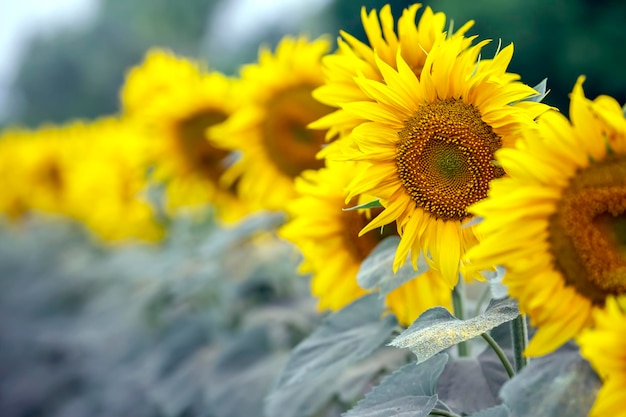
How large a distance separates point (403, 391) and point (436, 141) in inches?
11.1

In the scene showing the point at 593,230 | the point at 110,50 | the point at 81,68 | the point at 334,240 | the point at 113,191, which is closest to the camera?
the point at 593,230

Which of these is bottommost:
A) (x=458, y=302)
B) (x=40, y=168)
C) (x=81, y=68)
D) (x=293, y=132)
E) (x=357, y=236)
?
(x=458, y=302)

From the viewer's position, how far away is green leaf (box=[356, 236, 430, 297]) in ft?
3.25

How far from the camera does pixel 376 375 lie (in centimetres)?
144

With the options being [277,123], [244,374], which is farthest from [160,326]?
[277,123]

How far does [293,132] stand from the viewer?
1926 mm

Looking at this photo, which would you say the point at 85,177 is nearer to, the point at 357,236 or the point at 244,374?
the point at 244,374

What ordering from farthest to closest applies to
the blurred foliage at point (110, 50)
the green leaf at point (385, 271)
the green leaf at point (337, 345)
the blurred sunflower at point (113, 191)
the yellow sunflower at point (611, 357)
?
the blurred foliage at point (110, 50)
the blurred sunflower at point (113, 191)
the green leaf at point (337, 345)
the green leaf at point (385, 271)
the yellow sunflower at point (611, 357)

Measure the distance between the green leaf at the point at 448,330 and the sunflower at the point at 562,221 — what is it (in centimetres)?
5

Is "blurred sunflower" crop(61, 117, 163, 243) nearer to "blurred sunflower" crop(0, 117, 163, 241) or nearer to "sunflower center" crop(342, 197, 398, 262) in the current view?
"blurred sunflower" crop(0, 117, 163, 241)

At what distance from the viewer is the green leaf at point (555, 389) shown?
0.71 meters

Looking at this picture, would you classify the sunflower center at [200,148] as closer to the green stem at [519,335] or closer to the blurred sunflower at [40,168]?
the green stem at [519,335]

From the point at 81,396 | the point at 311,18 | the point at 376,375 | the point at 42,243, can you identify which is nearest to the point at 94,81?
the point at 311,18

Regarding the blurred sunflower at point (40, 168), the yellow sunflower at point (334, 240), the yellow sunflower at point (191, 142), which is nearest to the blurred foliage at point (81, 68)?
the blurred sunflower at point (40, 168)
